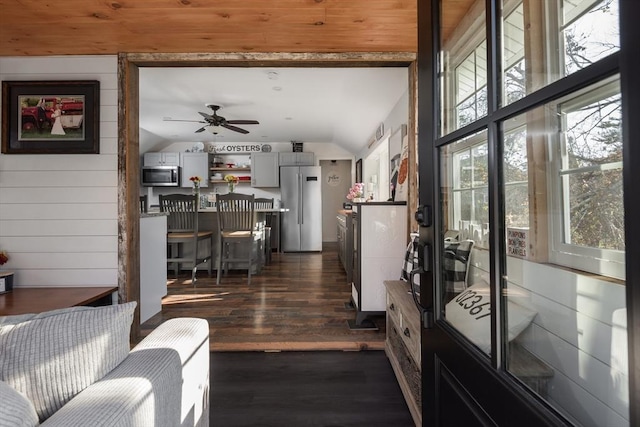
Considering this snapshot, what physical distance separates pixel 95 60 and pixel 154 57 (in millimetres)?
449

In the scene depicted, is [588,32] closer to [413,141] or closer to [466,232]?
[466,232]

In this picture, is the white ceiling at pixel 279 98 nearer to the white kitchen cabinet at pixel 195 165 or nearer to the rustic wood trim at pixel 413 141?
the white kitchen cabinet at pixel 195 165

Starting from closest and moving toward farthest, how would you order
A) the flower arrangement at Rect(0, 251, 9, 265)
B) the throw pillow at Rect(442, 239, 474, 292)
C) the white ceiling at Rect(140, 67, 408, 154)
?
the throw pillow at Rect(442, 239, 474, 292) → the flower arrangement at Rect(0, 251, 9, 265) → the white ceiling at Rect(140, 67, 408, 154)

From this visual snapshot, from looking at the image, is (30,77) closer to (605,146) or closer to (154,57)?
(154,57)

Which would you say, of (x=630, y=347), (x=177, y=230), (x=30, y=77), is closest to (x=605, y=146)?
(x=630, y=347)

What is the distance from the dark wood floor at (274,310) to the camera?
7.82 ft

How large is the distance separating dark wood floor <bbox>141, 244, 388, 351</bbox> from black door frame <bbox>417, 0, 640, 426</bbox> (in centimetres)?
143

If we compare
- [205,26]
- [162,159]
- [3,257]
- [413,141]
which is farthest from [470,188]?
[162,159]

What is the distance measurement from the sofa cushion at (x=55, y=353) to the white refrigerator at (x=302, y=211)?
6.00 m

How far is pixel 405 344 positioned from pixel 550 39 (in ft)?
5.20

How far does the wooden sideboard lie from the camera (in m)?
1.57

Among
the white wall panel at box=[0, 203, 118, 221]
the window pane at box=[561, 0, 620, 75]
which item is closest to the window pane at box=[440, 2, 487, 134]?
the window pane at box=[561, 0, 620, 75]

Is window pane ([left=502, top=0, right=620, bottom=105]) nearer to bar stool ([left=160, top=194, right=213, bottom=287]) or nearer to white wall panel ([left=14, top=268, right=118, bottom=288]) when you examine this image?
white wall panel ([left=14, top=268, right=118, bottom=288])

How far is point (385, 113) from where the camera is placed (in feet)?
14.6
